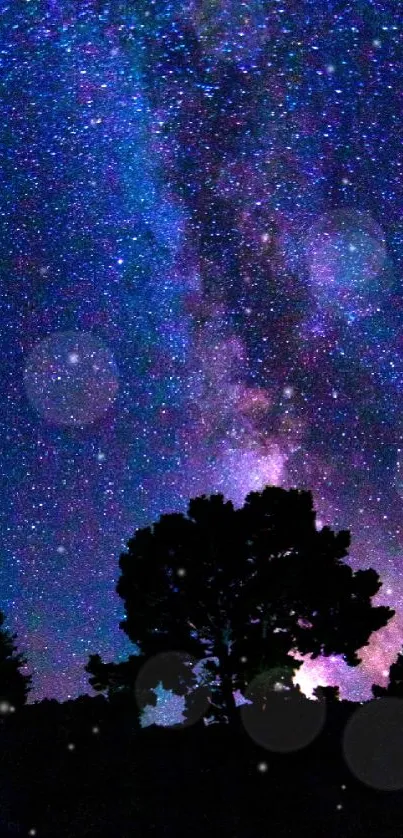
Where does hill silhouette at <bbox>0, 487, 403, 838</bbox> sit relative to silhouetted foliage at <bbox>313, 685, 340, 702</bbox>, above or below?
above

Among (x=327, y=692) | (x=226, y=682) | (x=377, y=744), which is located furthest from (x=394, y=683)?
(x=377, y=744)

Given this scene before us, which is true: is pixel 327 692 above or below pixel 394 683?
above

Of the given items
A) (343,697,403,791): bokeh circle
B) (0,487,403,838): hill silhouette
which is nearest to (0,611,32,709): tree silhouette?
(0,487,403,838): hill silhouette

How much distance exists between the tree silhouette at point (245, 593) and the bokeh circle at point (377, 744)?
17.0 feet

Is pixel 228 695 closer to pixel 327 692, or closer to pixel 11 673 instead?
pixel 327 692

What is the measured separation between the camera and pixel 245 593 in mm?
23844

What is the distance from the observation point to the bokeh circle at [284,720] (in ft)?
56.2

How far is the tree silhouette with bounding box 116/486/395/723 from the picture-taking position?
23625mm

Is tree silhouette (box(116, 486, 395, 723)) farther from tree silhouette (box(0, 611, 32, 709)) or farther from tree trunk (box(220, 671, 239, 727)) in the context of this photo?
tree silhouette (box(0, 611, 32, 709))

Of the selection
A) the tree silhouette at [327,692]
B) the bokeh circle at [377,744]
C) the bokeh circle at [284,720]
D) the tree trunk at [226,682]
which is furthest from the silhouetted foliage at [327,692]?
the bokeh circle at [377,744]

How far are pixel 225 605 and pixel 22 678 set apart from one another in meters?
18.9

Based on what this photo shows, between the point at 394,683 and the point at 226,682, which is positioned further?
the point at 394,683

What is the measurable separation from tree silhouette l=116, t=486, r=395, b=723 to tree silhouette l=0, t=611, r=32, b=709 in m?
14.2

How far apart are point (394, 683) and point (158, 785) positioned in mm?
20791
